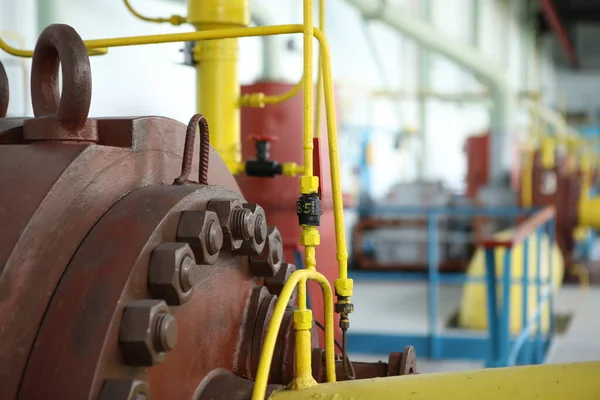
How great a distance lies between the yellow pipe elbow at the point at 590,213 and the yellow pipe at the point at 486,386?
656 centimetres

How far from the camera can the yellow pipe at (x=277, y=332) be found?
994 millimetres

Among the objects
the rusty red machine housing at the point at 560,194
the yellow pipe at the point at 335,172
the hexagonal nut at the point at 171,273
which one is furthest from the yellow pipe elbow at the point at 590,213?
the hexagonal nut at the point at 171,273

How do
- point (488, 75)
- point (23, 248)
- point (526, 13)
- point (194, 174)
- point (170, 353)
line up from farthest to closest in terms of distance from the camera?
1. point (526, 13)
2. point (488, 75)
3. point (194, 174)
4. point (170, 353)
5. point (23, 248)

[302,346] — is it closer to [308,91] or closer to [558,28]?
[308,91]

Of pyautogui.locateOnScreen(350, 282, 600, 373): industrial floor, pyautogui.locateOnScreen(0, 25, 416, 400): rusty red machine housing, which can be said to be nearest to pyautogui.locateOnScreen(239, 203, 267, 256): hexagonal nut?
pyautogui.locateOnScreen(0, 25, 416, 400): rusty red machine housing

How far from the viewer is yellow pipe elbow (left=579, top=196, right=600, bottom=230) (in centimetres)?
714

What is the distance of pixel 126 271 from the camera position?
93 centimetres

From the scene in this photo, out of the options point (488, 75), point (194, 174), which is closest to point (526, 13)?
point (488, 75)

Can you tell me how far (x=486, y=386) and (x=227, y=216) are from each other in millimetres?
436

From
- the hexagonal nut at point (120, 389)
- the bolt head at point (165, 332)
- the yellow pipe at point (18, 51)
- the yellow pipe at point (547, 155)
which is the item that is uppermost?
the yellow pipe at point (18, 51)

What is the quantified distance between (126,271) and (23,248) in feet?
0.41

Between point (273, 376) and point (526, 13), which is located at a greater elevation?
point (526, 13)

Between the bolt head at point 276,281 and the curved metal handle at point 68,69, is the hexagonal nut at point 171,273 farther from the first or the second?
the bolt head at point 276,281

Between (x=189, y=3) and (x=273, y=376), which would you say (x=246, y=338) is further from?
(x=189, y=3)
